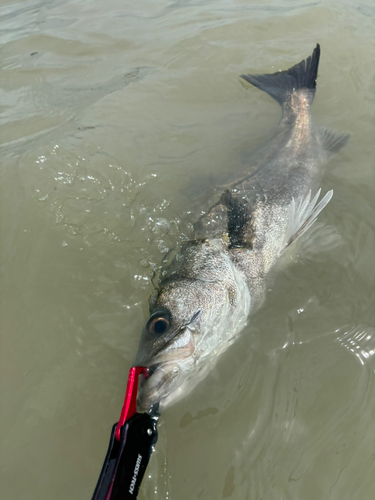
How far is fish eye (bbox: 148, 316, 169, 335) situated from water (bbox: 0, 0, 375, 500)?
372 mm

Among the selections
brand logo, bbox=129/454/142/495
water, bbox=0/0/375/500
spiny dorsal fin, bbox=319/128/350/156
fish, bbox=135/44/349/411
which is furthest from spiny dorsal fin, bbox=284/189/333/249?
brand logo, bbox=129/454/142/495

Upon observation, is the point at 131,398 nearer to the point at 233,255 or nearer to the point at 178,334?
the point at 178,334

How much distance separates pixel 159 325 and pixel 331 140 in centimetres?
295

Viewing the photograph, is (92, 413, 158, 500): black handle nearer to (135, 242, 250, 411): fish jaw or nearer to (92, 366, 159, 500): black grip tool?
(92, 366, 159, 500): black grip tool

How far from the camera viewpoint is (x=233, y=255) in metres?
2.62

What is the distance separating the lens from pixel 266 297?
2656 millimetres

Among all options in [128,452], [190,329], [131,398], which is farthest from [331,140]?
[128,452]

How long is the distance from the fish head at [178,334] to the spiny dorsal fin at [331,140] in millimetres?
2251

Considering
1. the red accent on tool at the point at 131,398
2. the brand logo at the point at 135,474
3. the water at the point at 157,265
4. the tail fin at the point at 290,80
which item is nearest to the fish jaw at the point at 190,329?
the red accent on tool at the point at 131,398

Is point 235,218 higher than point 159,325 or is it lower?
higher

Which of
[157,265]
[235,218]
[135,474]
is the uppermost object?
[235,218]

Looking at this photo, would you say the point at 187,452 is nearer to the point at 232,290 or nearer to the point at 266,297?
the point at 232,290

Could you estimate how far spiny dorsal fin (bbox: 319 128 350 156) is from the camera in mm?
3686

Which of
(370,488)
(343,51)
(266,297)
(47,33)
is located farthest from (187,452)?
(47,33)
